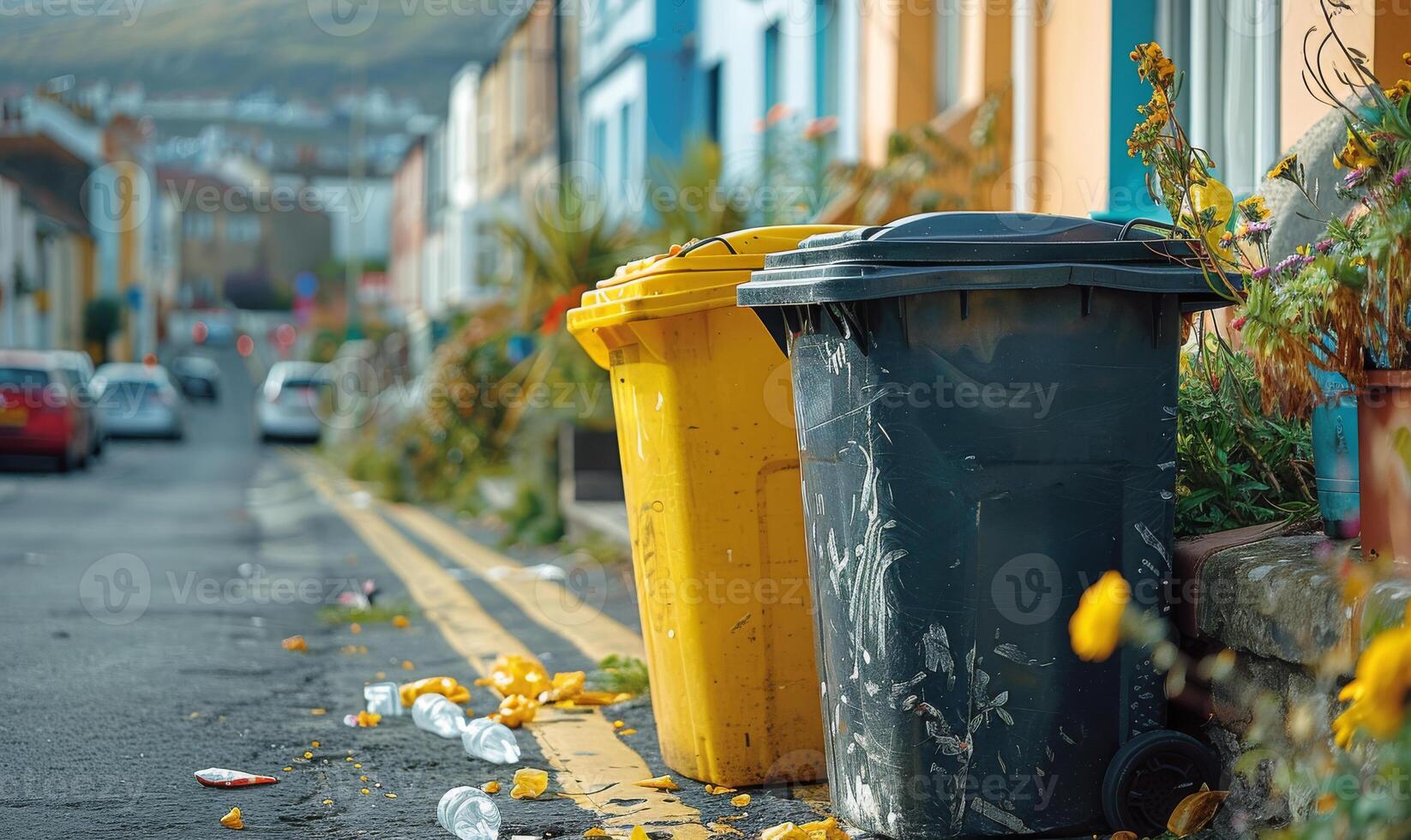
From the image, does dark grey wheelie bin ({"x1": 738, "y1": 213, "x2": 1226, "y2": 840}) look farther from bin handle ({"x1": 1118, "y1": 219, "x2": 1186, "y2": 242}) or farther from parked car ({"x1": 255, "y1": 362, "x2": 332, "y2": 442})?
parked car ({"x1": 255, "y1": 362, "x2": 332, "y2": 442})

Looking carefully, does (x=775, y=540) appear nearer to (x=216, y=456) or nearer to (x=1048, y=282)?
(x=1048, y=282)

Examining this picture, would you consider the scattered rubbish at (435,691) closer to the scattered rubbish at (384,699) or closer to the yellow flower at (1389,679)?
the scattered rubbish at (384,699)

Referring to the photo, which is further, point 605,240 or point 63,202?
point 63,202

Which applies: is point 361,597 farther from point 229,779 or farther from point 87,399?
point 87,399

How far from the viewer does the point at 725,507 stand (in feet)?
12.7

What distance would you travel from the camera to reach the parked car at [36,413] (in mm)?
19281

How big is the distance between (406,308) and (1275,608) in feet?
182

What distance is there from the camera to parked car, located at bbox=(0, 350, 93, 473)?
19281mm

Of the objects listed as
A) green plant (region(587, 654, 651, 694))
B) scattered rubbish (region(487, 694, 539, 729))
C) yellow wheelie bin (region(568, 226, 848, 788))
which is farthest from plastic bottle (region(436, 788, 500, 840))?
green plant (region(587, 654, 651, 694))

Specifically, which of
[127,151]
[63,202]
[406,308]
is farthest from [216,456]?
[127,151]

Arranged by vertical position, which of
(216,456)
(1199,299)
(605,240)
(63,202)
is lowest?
(216,456)

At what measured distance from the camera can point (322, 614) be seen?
752 cm

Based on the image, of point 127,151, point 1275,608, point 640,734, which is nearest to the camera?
point 1275,608

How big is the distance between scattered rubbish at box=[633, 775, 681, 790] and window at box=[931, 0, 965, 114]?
7492 mm
